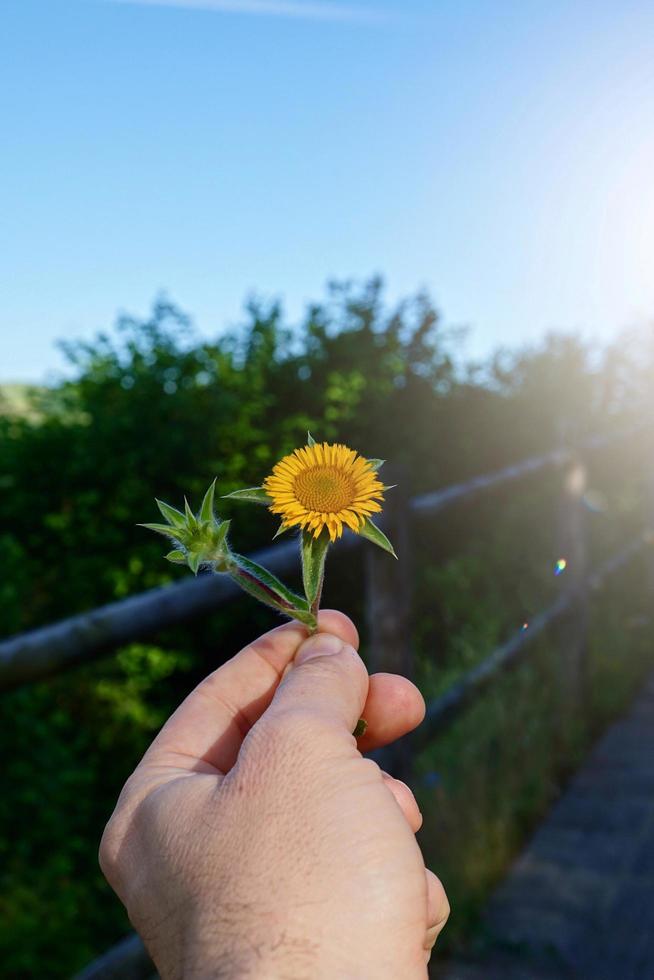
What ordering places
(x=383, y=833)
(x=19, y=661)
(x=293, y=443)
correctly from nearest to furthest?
(x=383, y=833) → (x=19, y=661) → (x=293, y=443)

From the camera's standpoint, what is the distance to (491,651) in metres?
4.14

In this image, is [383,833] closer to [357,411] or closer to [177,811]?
[177,811]

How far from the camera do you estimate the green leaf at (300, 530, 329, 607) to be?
1.75 ft

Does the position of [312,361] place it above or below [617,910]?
above

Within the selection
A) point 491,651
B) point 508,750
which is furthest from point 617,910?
point 491,651

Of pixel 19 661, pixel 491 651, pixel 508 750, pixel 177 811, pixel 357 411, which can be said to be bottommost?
pixel 177 811

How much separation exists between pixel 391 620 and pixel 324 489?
2.56 meters

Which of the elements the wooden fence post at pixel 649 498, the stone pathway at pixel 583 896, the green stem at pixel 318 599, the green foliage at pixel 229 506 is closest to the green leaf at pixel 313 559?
the green stem at pixel 318 599

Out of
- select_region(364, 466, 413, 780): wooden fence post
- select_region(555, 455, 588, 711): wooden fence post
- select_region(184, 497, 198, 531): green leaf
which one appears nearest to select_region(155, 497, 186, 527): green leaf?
select_region(184, 497, 198, 531): green leaf

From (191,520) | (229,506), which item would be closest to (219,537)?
(191,520)

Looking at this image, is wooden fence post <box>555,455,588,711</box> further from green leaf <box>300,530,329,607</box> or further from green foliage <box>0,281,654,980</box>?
green leaf <box>300,530,329,607</box>

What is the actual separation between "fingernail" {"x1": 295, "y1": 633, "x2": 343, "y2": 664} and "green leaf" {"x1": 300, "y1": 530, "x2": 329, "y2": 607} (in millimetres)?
121

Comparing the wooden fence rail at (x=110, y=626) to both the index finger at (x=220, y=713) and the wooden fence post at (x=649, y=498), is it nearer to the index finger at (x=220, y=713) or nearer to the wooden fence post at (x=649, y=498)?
the index finger at (x=220, y=713)

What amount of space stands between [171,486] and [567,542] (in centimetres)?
209
